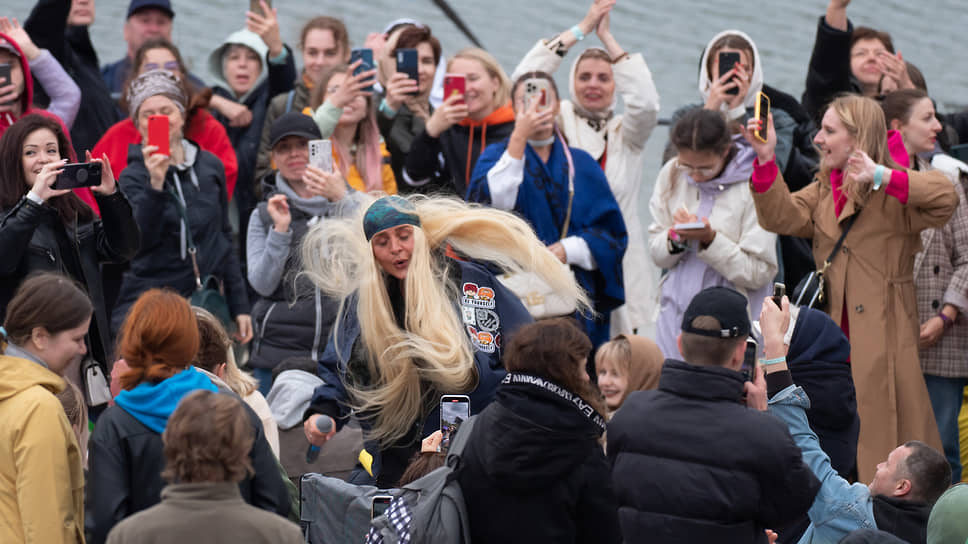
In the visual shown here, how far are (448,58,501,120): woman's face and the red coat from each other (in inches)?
53.8

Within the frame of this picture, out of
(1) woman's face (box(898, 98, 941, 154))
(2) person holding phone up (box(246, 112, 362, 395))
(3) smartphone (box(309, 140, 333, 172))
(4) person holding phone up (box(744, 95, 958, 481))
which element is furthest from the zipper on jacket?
(1) woman's face (box(898, 98, 941, 154))

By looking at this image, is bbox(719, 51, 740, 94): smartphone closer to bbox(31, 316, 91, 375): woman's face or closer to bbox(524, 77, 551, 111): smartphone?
bbox(524, 77, 551, 111): smartphone

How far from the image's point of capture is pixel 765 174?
5.34 m

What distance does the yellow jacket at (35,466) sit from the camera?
328cm

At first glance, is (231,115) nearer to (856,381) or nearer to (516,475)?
(856,381)

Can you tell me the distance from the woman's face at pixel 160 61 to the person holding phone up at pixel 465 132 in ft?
4.78

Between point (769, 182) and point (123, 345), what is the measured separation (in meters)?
3.13

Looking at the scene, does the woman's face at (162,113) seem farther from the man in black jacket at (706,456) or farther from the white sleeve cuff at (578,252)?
the man in black jacket at (706,456)

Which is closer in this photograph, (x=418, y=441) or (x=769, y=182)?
(x=418, y=441)

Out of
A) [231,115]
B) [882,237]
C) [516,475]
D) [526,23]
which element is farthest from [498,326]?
[526,23]

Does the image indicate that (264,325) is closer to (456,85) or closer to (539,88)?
(456,85)

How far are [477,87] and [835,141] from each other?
1.90m

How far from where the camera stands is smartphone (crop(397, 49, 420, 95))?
259 inches

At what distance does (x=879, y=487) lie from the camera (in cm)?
374
